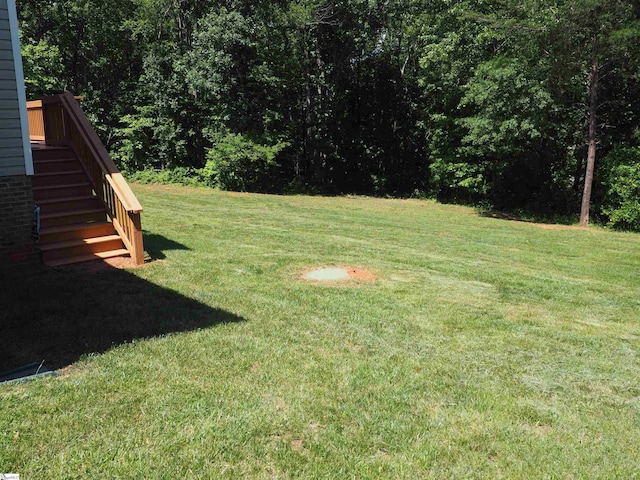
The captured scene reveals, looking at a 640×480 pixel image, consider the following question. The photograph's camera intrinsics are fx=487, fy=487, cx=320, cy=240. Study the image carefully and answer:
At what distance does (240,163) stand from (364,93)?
8.59 m

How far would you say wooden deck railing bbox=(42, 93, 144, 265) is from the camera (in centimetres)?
651

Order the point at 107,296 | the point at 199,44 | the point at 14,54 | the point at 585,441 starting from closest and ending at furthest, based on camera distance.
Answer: the point at 585,441, the point at 107,296, the point at 14,54, the point at 199,44

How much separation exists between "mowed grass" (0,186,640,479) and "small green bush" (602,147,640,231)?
26.7ft

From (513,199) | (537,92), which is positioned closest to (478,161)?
(513,199)

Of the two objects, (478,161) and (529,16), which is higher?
(529,16)

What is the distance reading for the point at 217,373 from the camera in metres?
3.73

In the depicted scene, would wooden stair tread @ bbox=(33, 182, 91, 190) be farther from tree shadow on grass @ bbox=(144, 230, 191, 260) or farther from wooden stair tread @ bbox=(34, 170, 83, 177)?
tree shadow on grass @ bbox=(144, 230, 191, 260)

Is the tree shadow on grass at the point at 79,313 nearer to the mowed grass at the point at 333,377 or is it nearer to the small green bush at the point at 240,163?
the mowed grass at the point at 333,377

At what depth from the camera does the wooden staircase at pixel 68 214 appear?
645 cm

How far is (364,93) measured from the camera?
2409 cm

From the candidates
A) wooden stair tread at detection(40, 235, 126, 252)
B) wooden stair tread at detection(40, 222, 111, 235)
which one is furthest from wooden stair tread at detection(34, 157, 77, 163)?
wooden stair tread at detection(40, 235, 126, 252)

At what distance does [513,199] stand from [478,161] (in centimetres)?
210

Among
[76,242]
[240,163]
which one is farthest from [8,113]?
[240,163]

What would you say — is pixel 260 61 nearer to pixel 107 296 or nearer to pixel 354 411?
pixel 107 296
